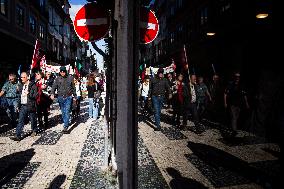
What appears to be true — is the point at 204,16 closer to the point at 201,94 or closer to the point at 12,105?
the point at 201,94

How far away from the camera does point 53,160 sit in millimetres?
6613

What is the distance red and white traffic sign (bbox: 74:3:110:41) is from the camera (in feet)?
16.6

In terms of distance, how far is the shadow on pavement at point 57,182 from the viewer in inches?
196

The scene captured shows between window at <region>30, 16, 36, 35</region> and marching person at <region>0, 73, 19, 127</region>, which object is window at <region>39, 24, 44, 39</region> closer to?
window at <region>30, 16, 36, 35</region>

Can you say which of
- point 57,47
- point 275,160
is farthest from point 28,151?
point 57,47

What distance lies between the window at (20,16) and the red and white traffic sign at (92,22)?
63.5 feet

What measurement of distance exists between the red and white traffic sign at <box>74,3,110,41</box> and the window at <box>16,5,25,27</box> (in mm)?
19368

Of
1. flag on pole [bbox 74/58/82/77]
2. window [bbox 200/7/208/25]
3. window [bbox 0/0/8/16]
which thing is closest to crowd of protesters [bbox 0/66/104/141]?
flag on pole [bbox 74/58/82/77]

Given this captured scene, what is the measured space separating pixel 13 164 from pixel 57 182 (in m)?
1.61

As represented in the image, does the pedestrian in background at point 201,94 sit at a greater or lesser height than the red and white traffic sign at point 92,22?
lesser

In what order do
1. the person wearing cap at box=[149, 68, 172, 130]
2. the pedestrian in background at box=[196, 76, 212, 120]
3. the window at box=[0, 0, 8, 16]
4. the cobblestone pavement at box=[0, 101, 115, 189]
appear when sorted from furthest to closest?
the window at box=[0, 0, 8, 16]
the pedestrian in background at box=[196, 76, 212, 120]
the person wearing cap at box=[149, 68, 172, 130]
the cobblestone pavement at box=[0, 101, 115, 189]

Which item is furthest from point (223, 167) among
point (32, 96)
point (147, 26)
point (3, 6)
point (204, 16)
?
point (204, 16)

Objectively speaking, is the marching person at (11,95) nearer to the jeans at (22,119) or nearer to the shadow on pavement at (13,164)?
the jeans at (22,119)

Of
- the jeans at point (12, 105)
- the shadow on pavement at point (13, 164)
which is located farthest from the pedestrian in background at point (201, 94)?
the shadow on pavement at point (13, 164)
